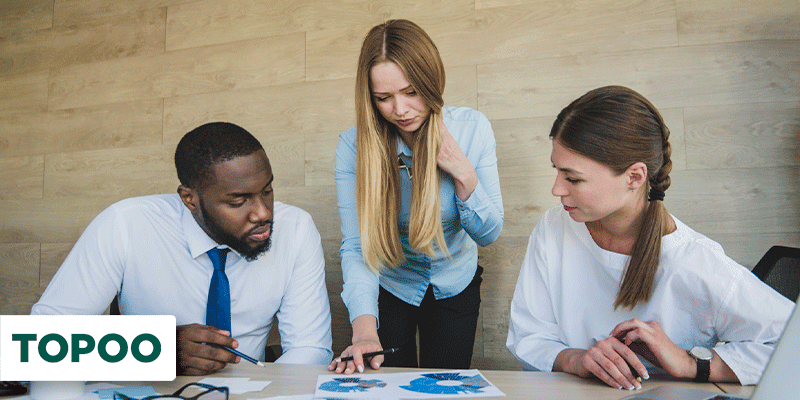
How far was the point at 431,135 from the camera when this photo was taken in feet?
5.00

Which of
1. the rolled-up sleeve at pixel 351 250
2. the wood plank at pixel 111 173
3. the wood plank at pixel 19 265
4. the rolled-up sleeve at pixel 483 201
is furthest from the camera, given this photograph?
the wood plank at pixel 19 265

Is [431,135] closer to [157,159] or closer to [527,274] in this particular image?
[527,274]

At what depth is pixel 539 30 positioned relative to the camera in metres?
2.18

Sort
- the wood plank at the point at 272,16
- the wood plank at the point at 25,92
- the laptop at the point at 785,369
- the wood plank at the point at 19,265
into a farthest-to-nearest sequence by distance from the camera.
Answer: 1. the wood plank at the point at 25,92
2. the wood plank at the point at 19,265
3. the wood plank at the point at 272,16
4. the laptop at the point at 785,369

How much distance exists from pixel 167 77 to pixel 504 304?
76.3 inches

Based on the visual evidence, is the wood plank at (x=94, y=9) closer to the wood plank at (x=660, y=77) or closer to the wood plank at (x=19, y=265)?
the wood plank at (x=19, y=265)

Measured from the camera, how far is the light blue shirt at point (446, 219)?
1.57 m

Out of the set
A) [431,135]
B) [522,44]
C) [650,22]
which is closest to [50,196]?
[431,135]

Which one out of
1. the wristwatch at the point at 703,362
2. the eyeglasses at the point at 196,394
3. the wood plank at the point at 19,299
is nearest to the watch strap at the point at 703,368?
the wristwatch at the point at 703,362

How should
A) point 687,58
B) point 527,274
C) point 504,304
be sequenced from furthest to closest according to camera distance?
1. point 504,304
2. point 687,58
3. point 527,274

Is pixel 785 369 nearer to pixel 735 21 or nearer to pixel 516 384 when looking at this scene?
pixel 516 384

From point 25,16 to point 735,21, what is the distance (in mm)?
3422

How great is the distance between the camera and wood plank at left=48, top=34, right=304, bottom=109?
2494 mm

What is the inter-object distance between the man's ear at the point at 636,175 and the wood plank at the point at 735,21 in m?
1.16
